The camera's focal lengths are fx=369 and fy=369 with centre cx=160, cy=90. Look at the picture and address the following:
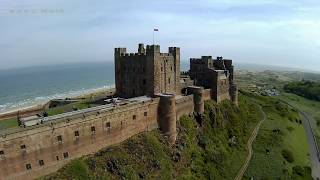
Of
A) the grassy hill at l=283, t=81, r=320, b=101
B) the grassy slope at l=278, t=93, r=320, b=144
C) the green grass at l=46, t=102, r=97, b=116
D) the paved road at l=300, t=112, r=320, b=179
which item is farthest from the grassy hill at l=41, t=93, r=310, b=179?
the grassy hill at l=283, t=81, r=320, b=101

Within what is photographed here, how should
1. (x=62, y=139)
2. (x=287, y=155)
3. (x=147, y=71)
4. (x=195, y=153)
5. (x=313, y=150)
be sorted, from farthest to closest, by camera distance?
(x=313, y=150), (x=287, y=155), (x=147, y=71), (x=195, y=153), (x=62, y=139)

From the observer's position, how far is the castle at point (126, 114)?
1393 inches

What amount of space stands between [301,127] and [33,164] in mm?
73219

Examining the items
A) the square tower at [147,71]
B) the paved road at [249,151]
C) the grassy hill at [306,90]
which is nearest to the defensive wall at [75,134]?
the square tower at [147,71]

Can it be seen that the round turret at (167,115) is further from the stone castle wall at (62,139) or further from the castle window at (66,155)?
the castle window at (66,155)

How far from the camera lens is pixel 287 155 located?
68.4 metres

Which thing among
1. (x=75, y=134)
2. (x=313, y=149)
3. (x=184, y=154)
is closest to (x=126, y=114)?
(x=75, y=134)

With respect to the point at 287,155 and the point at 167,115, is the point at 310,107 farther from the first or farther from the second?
the point at 167,115

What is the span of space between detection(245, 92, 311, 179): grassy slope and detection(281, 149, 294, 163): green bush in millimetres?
582

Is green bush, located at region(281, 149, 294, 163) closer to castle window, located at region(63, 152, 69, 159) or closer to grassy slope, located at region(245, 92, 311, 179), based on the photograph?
grassy slope, located at region(245, 92, 311, 179)

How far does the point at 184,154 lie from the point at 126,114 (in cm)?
1155

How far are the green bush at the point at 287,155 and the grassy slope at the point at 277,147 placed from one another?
582 millimetres

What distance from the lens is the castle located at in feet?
116

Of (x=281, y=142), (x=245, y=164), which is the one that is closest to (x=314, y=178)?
(x=281, y=142)
